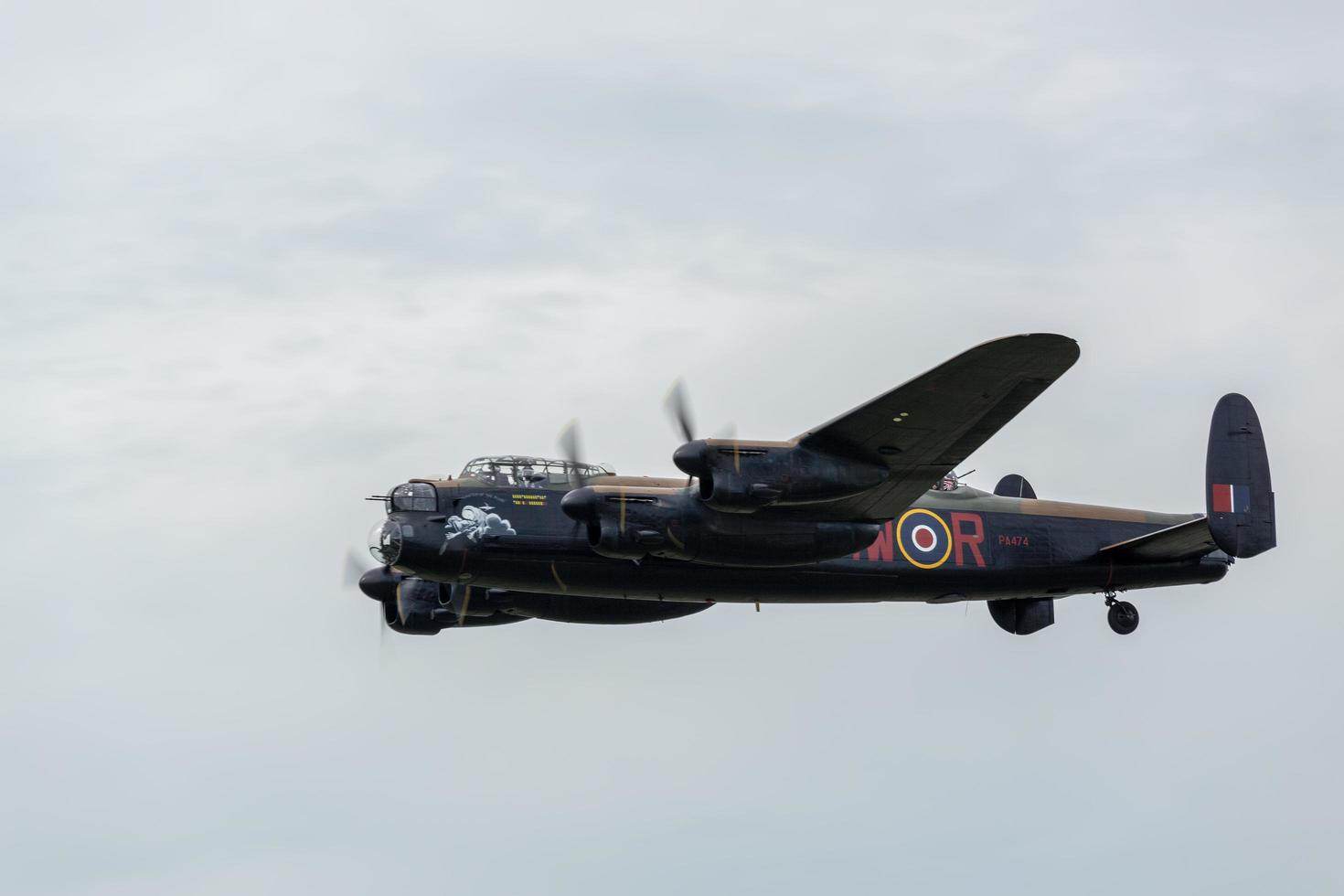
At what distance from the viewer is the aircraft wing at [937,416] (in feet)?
87.6

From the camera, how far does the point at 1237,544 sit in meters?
32.3

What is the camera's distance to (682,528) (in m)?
29.3

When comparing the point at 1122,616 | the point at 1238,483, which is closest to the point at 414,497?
the point at 1122,616

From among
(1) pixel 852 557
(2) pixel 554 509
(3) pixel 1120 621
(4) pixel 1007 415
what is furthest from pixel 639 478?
(3) pixel 1120 621

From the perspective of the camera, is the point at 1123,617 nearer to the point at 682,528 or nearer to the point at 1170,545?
the point at 1170,545

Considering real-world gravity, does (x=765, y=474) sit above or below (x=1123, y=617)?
above

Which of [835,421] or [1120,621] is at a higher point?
[835,421]

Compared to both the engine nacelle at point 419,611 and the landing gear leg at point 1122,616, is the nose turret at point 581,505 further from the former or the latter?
the landing gear leg at point 1122,616

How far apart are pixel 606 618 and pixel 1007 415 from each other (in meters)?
9.26

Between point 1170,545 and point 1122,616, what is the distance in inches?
64.0

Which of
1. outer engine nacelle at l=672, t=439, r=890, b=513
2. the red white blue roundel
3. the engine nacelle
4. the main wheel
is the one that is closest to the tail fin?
the main wheel

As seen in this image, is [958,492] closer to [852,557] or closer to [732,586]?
[852,557]

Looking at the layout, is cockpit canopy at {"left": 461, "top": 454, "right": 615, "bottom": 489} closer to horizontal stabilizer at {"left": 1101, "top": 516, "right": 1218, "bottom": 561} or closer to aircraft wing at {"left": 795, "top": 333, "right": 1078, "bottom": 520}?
aircraft wing at {"left": 795, "top": 333, "right": 1078, "bottom": 520}

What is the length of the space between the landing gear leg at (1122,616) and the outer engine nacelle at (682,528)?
22.4ft
